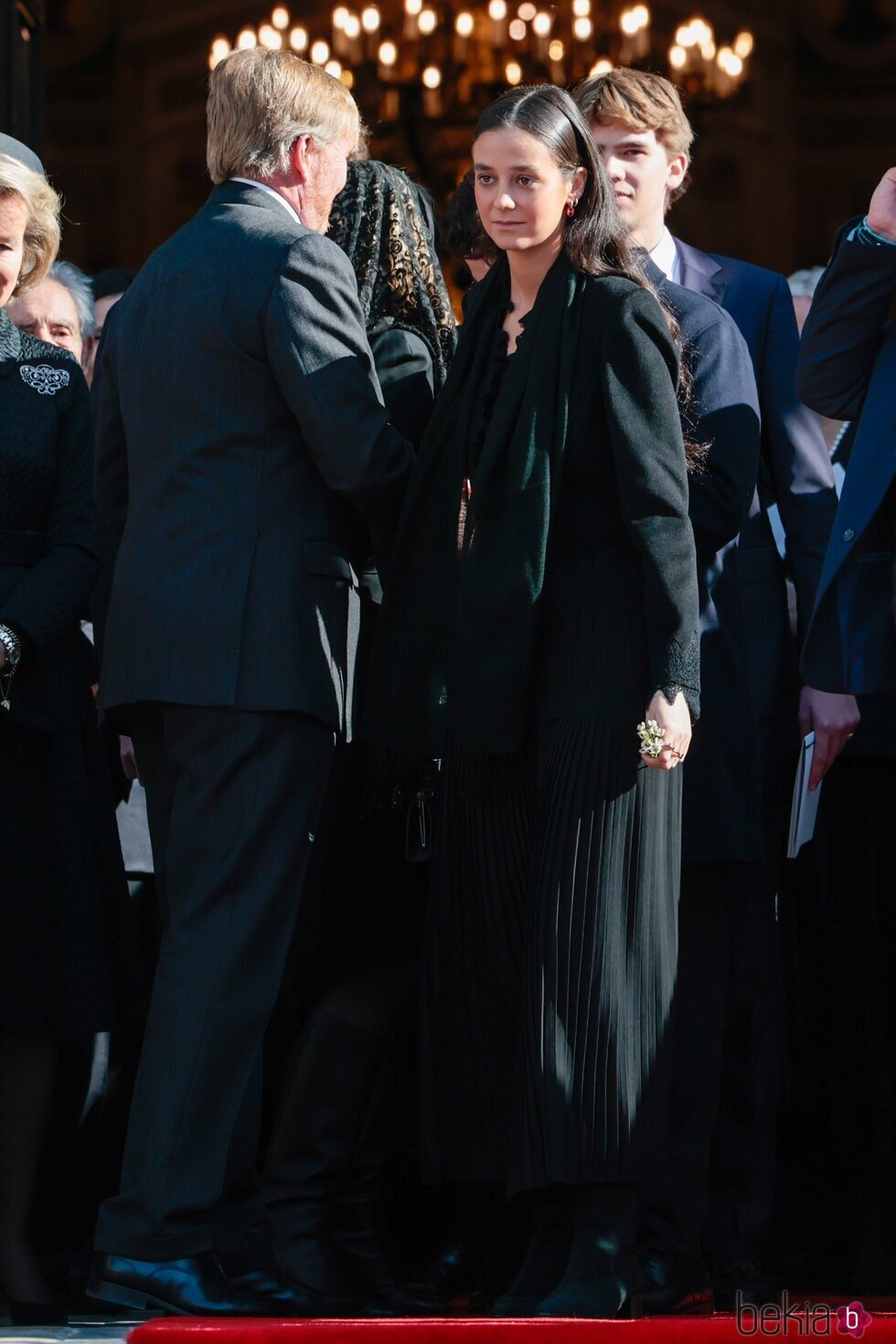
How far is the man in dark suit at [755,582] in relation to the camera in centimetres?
338

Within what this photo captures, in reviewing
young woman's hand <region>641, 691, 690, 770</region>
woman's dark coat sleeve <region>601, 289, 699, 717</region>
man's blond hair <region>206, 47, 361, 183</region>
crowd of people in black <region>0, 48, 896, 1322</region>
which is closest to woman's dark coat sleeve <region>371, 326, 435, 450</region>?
crowd of people in black <region>0, 48, 896, 1322</region>

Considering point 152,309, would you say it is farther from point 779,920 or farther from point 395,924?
point 779,920

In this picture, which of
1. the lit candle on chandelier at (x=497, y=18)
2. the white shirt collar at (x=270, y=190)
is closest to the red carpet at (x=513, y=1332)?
the white shirt collar at (x=270, y=190)

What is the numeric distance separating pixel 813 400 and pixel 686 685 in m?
0.69

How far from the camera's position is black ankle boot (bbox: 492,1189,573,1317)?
109 inches

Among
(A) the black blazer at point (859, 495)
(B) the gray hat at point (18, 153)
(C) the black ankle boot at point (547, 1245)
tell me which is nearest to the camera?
(C) the black ankle boot at point (547, 1245)

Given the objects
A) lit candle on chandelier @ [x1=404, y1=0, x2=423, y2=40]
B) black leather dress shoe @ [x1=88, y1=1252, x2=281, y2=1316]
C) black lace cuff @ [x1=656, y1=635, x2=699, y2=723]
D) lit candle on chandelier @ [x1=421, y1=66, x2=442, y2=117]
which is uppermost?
lit candle on chandelier @ [x1=404, y1=0, x2=423, y2=40]

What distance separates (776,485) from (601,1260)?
4.93 ft

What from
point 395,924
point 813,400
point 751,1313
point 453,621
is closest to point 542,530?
point 453,621

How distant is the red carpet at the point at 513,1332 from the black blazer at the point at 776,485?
4.35 feet

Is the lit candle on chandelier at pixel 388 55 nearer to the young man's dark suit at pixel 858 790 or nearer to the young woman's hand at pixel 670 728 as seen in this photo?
the young man's dark suit at pixel 858 790

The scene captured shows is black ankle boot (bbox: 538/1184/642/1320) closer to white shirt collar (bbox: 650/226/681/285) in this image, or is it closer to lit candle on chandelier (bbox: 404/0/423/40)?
white shirt collar (bbox: 650/226/681/285)

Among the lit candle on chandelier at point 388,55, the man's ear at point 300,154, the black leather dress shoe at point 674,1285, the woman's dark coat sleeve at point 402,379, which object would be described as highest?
the lit candle on chandelier at point 388,55

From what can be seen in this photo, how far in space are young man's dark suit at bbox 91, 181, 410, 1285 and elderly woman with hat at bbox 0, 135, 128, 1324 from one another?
21 cm
